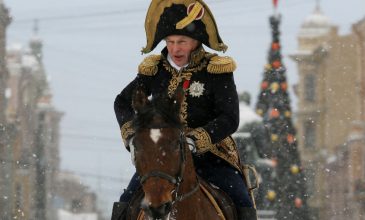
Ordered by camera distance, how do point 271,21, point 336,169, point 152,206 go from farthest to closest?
point 336,169, point 271,21, point 152,206

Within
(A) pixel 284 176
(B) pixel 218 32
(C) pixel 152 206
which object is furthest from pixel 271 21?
(C) pixel 152 206

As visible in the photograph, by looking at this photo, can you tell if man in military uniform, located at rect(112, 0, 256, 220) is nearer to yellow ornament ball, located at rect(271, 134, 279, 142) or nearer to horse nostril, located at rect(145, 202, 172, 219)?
horse nostril, located at rect(145, 202, 172, 219)

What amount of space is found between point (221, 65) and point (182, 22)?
470 millimetres

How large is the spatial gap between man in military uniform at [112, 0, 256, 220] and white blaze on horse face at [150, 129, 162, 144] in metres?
0.96

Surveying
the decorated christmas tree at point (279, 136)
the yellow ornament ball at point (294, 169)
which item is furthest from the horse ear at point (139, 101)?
the yellow ornament ball at point (294, 169)

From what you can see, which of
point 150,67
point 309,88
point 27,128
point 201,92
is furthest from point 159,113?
point 309,88

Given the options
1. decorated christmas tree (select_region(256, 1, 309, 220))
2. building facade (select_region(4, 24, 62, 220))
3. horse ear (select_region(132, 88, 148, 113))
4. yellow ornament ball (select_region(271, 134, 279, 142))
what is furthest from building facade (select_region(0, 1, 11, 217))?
horse ear (select_region(132, 88, 148, 113))

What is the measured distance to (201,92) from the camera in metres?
10.2

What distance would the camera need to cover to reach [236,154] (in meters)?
10.6

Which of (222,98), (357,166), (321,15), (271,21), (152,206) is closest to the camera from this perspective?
(152,206)

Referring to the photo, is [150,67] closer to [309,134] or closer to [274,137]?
[274,137]

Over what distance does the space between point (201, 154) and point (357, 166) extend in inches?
1876

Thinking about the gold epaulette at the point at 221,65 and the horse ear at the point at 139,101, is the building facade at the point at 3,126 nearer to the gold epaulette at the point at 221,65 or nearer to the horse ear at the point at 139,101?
the gold epaulette at the point at 221,65

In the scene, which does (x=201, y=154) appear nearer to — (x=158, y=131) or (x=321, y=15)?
(x=158, y=131)
